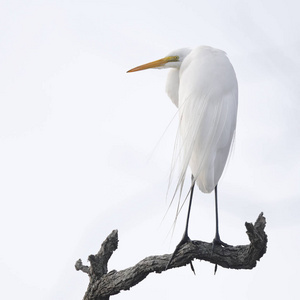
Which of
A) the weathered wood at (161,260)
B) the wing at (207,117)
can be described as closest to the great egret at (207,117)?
the wing at (207,117)

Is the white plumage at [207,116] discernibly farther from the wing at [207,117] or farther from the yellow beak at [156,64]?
the yellow beak at [156,64]

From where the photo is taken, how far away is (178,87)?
5.10m

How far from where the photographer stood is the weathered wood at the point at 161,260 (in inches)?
134

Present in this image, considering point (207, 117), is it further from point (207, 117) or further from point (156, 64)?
point (156, 64)

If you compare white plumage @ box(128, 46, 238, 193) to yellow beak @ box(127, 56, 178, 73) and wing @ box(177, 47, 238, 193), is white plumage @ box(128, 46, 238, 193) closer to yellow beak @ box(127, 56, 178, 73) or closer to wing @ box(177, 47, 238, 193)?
wing @ box(177, 47, 238, 193)

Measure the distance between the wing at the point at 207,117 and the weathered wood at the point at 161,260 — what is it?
1.86 feet

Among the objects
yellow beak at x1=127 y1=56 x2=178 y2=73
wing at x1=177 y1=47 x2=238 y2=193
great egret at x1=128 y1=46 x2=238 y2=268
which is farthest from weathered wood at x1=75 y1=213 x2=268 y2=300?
yellow beak at x1=127 y1=56 x2=178 y2=73

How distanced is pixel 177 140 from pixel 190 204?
534 mm

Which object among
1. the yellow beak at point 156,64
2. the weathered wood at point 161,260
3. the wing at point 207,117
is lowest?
the weathered wood at point 161,260

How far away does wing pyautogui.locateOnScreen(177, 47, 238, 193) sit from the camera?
4191 millimetres

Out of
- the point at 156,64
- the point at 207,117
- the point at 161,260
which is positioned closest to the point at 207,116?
the point at 207,117

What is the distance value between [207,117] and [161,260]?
1.20 m

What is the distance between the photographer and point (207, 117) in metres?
4.30

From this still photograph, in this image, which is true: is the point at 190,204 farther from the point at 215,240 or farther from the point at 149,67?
the point at 149,67
